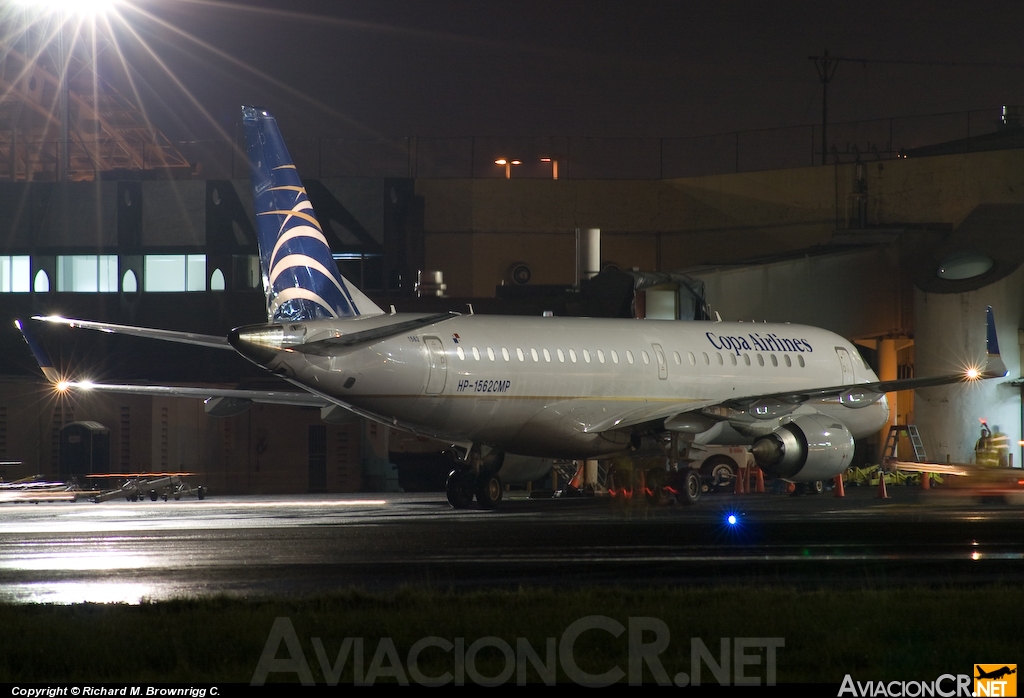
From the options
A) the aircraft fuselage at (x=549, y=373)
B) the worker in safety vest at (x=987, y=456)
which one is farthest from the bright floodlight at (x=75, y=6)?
the worker in safety vest at (x=987, y=456)

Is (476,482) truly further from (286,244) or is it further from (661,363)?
(286,244)

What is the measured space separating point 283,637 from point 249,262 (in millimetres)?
45372

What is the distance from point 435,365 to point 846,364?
14.1 meters

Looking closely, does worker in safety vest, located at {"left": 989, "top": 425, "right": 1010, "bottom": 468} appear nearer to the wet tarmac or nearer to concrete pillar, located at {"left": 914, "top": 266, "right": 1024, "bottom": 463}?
concrete pillar, located at {"left": 914, "top": 266, "right": 1024, "bottom": 463}

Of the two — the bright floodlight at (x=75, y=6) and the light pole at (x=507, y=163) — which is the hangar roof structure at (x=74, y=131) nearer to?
the bright floodlight at (x=75, y=6)

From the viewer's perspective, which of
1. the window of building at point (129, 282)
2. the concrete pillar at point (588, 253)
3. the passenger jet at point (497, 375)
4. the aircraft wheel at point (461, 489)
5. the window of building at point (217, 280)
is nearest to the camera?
the passenger jet at point (497, 375)

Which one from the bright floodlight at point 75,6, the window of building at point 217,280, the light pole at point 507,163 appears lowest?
the window of building at point 217,280

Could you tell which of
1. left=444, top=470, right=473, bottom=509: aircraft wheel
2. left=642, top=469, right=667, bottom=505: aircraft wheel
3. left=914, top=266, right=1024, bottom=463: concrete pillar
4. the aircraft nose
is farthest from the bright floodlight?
left=914, top=266, right=1024, bottom=463: concrete pillar

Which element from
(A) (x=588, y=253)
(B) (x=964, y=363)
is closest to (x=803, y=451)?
(B) (x=964, y=363)

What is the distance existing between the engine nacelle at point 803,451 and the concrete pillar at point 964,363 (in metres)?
17.2

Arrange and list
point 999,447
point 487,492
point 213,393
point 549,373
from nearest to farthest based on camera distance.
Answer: point 549,373 < point 487,492 < point 213,393 < point 999,447

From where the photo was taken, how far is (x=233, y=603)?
12.0m

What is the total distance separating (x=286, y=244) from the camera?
2630 cm

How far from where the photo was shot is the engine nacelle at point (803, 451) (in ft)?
93.5
